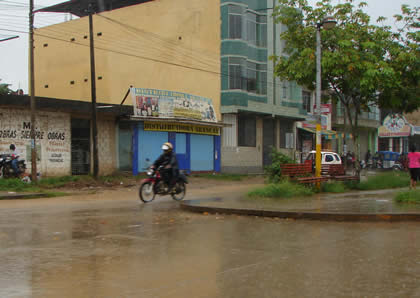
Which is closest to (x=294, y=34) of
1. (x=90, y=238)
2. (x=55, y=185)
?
(x=55, y=185)

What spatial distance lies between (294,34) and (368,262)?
14.8 m

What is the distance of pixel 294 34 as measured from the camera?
63.2 feet

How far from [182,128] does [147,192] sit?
16.5 m

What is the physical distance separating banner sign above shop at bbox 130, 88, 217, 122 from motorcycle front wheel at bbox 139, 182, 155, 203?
13.2 metres

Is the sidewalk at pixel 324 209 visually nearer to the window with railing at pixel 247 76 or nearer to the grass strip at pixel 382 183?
the grass strip at pixel 382 183

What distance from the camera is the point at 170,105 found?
2894cm

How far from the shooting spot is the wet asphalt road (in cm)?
A: 475

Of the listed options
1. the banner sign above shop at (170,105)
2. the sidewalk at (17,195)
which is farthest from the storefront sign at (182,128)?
the sidewalk at (17,195)

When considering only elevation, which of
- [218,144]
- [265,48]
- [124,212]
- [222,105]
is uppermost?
[265,48]

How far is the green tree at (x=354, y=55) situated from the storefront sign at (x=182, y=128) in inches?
431

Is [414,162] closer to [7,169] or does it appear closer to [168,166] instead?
[168,166]

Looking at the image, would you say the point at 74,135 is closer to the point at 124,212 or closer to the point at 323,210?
the point at 124,212

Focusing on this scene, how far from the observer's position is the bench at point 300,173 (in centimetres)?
1570

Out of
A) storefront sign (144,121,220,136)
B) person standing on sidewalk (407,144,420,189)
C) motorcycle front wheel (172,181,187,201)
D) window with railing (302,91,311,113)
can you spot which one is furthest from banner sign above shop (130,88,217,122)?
person standing on sidewalk (407,144,420,189)
